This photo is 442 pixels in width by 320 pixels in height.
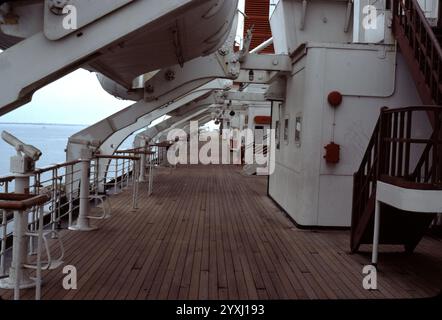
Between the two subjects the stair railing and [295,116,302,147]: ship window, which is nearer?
the stair railing

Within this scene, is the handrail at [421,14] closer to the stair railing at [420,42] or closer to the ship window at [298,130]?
the stair railing at [420,42]

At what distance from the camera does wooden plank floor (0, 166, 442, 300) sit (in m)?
3.60

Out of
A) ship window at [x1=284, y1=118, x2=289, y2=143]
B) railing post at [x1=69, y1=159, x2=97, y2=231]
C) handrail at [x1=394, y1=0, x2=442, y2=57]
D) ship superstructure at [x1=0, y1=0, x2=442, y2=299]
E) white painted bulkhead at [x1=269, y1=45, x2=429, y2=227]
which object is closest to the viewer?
ship superstructure at [x1=0, y1=0, x2=442, y2=299]

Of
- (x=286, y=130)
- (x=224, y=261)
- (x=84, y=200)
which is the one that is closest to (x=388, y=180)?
(x=224, y=261)

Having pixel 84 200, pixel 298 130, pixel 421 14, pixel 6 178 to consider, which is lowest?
pixel 84 200

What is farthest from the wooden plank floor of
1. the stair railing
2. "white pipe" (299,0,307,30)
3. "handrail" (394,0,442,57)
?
"white pipe" (299,0,307,30)

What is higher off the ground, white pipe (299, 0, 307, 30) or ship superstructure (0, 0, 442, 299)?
white pipe (299, 0, 307, 30)

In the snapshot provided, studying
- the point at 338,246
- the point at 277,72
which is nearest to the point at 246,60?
the point at 277,72

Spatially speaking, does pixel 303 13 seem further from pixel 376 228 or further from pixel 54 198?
pixel 54 198

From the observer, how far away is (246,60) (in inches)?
301

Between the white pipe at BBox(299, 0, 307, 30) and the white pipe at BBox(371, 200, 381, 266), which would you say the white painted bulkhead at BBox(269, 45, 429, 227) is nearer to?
the white pipe at BBox(371, 200, 381, 266)

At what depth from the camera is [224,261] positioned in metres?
4.46

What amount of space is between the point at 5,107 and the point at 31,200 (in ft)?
4.93

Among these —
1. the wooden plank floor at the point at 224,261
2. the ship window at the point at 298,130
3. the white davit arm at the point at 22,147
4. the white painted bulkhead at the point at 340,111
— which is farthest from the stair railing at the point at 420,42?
the white davit arm at the point at 22,147
